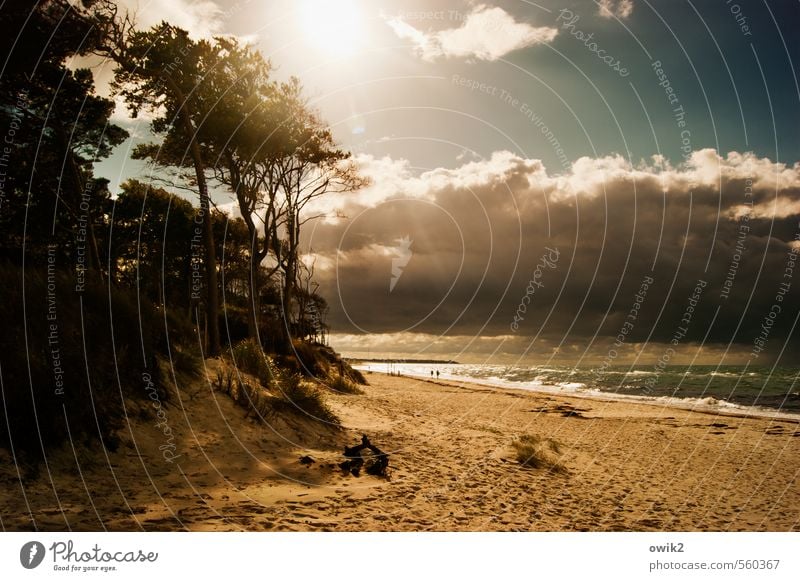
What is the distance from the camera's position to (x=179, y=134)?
1717 centimetres

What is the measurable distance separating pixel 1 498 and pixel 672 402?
40.3m

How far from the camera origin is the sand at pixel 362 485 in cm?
571

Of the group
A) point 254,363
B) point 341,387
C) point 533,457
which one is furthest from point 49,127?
point 533,457

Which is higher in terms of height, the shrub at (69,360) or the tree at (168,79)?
the tree at (168,79)

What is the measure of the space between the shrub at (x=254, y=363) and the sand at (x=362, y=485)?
5.40 feet

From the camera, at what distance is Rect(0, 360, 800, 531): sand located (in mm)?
5715

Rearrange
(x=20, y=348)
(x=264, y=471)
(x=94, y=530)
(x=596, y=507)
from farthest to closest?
1. (x=596, y=507)
2. (x=264, y=471)
3. (x=20, y=348)
4. (x=94, y=530)

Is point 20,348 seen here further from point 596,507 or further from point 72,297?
point 596,507

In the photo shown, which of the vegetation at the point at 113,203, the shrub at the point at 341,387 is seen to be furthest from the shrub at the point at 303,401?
the shrub at the point at 341,387

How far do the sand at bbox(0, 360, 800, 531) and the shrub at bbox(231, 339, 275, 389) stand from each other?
165 centimetres

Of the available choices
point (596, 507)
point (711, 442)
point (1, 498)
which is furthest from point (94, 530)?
point (711, 442)

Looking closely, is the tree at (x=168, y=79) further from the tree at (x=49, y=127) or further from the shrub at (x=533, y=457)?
the shrub at (x=533, y=457)
